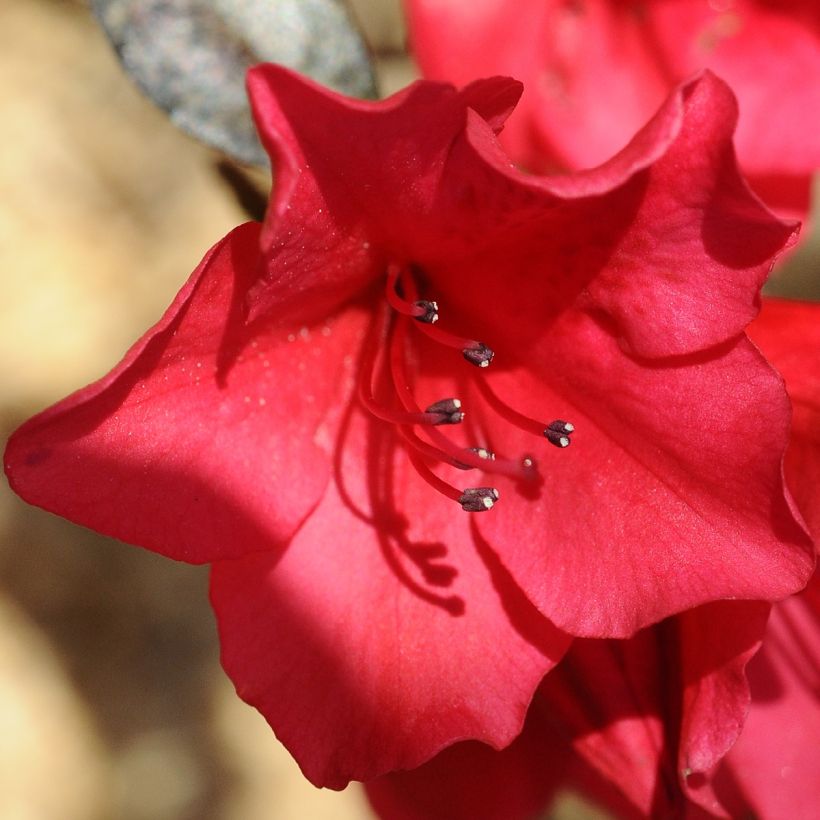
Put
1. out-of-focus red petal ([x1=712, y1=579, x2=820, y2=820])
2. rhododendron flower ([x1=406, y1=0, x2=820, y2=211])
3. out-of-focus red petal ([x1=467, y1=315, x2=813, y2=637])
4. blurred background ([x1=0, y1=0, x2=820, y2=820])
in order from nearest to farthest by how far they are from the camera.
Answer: out-of-focus red petal ([x1=467, y1=315, x2=813, y2=637]) < out-of-focus red petal ([x1=712, y1=579, x2=820, y2=820]) < rhododendron flower ([x1=406, y1=0, x2=820, y2=211]) < blurred background ([x1=0, y1=0, x2=820, y2=820])

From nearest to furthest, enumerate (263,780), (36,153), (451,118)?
(451,118), (36,153), (263,780)

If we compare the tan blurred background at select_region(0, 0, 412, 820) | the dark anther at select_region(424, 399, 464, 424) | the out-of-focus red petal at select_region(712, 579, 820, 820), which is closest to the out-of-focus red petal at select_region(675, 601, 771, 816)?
the out-of-focus red petal at select_region(712, 579, 820, 820)

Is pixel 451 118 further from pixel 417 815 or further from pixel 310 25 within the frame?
pixel 417 815

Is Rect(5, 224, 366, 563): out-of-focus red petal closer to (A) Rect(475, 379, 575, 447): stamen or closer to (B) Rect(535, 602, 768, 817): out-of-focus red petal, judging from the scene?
(A) Rect(475, 379, 575, 447): stamen

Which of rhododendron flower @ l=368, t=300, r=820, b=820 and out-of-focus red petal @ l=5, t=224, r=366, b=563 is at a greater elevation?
out-of-focus red petal @ l=5, t=224, r=366, b=563

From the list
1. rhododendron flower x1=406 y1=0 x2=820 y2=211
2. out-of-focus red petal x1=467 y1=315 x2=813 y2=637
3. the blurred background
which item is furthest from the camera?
the blurred background

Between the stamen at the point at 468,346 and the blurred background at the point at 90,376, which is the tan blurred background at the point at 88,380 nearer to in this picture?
the blurred background at the point at 90,376

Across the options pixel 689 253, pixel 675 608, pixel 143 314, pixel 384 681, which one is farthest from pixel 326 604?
pixel 143 314
